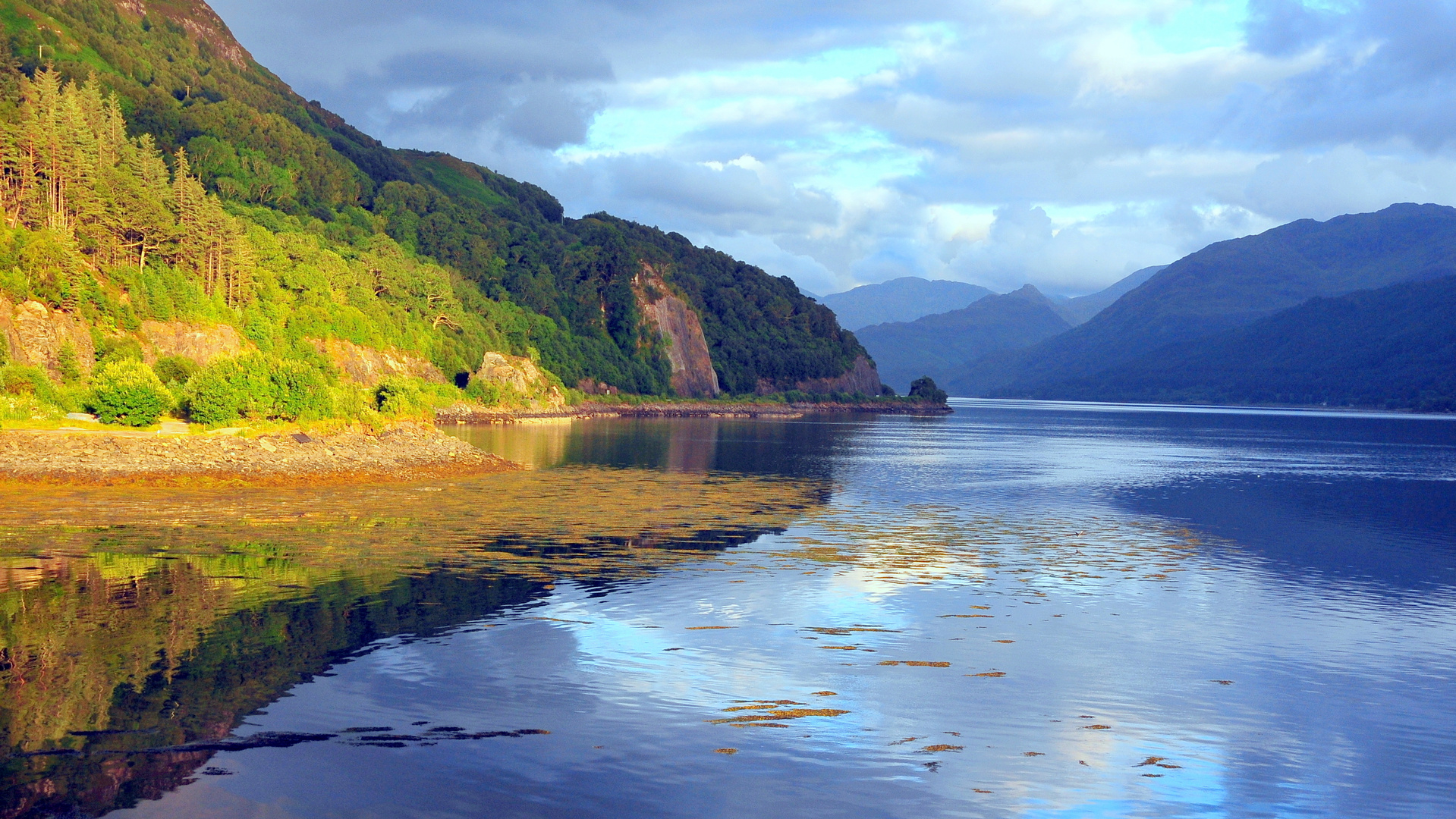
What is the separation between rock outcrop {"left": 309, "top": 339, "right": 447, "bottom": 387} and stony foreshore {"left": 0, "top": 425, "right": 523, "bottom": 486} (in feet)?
185

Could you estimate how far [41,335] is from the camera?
2562 inches

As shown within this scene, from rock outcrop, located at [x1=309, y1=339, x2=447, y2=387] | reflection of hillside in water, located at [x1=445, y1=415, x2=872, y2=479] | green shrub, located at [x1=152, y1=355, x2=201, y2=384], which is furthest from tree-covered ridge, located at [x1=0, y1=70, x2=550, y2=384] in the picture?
reflection of hillside in water, located at [x1=445, y1=415, x2=872, y2=479]

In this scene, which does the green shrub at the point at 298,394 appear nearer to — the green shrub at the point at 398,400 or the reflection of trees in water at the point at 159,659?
the green shrub at the point at 398,400

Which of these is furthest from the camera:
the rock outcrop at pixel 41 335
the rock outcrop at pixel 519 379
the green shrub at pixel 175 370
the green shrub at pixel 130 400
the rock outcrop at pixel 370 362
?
the rock outcrop at pixel 519 379

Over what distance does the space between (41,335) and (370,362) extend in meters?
64.6

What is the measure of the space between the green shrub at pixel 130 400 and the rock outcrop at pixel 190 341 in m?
20.2

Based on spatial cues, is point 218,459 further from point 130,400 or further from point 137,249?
point 137,249

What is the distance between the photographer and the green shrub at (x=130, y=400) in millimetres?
53500

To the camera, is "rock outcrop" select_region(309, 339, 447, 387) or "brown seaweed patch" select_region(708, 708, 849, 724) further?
"rock outcrop" select_region(309, 339, 447, 387)

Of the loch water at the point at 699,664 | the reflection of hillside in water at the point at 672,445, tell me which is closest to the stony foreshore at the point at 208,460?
the loch water at the point at 699,664

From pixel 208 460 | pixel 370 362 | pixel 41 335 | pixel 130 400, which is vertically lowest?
pixel 208 460

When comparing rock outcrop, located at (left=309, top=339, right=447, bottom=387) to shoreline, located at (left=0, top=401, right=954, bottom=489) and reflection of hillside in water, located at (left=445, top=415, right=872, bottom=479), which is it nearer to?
→ reflection of hillside in water, located at (left=445, top=415, right=872, bottom=479)

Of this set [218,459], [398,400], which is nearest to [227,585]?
[218,459]

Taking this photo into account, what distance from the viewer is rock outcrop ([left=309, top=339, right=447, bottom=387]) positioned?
119438 mm
